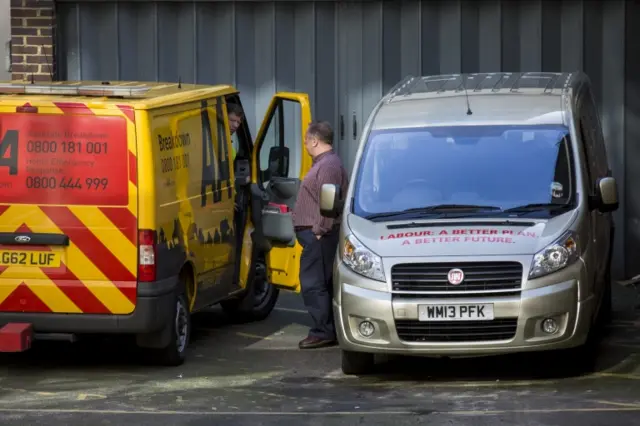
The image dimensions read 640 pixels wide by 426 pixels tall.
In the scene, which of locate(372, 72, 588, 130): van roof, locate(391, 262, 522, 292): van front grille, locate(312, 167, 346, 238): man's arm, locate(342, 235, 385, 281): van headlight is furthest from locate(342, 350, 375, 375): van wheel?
locate(372, 72, 588, 130): van roof

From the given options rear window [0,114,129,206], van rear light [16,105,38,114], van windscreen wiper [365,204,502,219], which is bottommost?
van windscreen wiper [365,204,502,219]

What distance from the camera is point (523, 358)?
11.6 metres

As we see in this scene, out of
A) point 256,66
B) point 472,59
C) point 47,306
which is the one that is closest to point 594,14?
point 472,59

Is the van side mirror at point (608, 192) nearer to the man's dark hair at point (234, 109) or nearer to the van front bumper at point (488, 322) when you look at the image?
the van front bumper at point (488, 322)

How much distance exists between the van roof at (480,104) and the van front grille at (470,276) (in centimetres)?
147

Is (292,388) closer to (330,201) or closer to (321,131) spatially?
(330,201)

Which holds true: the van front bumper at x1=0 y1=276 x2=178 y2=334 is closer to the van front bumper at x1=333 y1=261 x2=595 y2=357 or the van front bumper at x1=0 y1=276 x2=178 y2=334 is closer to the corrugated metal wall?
the van front bumper at x1=333 y1=261 x2=595 y2=357

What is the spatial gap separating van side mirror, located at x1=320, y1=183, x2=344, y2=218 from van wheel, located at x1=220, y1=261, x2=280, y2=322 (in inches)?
89.8

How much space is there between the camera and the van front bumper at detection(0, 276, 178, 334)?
10914 mm

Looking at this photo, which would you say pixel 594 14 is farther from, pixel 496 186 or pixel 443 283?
pixel 443 283

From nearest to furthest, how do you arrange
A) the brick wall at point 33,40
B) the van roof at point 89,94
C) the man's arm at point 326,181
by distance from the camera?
the van roof at point 89,94 < the man's arm at point 326,181 < the brick wall at point 33,40

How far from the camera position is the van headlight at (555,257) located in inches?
406

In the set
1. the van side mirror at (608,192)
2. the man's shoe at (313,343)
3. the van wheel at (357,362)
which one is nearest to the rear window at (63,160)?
the van wheel at (357,362)

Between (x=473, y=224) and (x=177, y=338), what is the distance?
2416 mm
